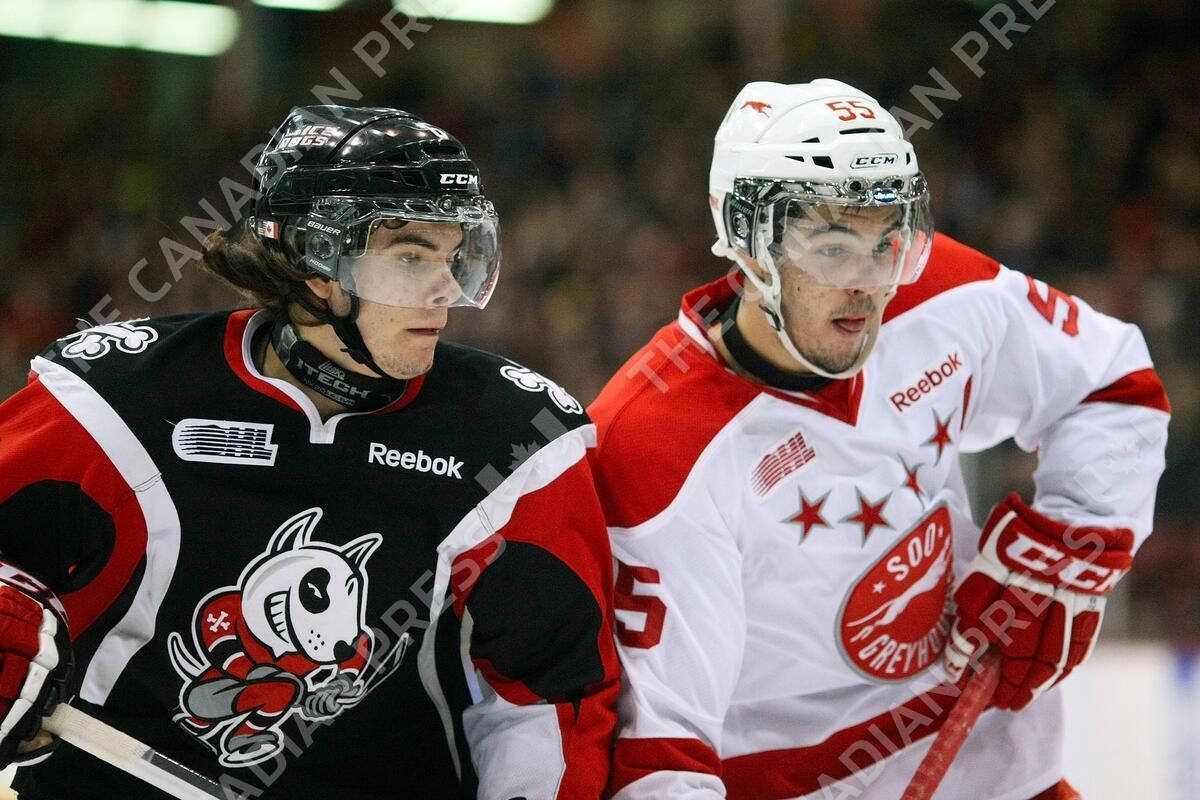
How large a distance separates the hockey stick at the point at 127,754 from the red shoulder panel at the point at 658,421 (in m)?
0.71

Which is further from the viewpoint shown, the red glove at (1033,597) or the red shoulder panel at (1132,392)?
the red shoulder panel at (1132,392)

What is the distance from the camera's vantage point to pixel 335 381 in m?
2.07

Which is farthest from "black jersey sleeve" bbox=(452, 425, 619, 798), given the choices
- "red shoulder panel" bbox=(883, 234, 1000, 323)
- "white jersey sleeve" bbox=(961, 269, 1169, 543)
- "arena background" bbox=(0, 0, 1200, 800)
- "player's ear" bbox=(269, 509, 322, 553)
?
"arena background" bbox=(0, 0, 1200, 800)

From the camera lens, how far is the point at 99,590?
2.03 meters

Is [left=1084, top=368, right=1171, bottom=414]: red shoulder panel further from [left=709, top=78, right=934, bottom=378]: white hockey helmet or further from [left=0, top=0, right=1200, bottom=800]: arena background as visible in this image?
[left=0, top=0, right=1200, bottom=800]: arena background

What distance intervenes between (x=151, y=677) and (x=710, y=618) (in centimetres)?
81

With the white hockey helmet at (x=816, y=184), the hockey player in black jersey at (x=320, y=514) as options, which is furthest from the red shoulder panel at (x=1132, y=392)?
the hockey player in black jersey at (x=320, y=514)

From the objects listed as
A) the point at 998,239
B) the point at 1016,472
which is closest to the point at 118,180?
the point at 998,239

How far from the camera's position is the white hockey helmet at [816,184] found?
7.30ft

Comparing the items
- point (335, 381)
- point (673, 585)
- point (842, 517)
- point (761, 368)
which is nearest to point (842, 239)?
point (761, 368)

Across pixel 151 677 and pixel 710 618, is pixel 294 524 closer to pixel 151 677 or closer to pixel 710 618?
pixel 151 677

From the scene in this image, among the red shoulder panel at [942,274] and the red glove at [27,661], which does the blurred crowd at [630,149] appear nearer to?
the red shoulder panel at [942,274]

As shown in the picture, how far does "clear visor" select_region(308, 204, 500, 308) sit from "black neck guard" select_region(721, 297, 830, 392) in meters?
0.47

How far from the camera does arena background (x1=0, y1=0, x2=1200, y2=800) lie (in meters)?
5.52
